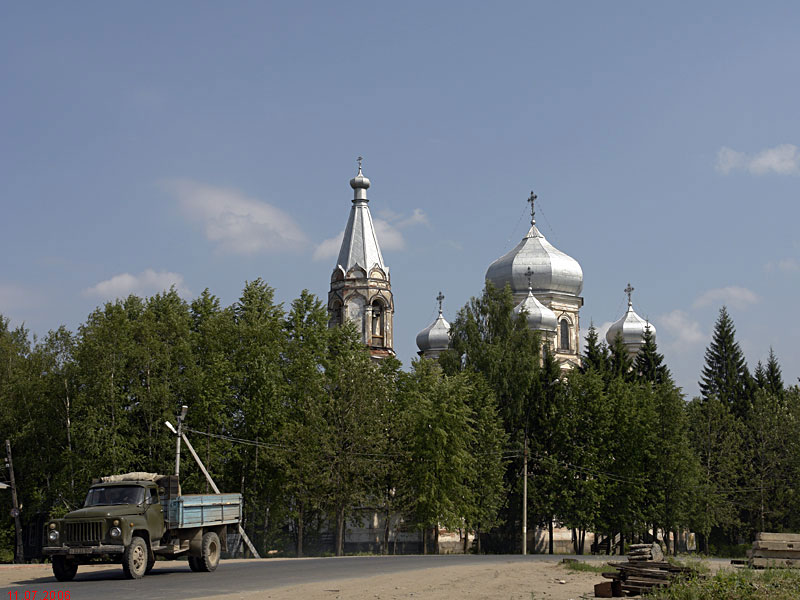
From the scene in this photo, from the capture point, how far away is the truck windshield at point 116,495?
2239cm

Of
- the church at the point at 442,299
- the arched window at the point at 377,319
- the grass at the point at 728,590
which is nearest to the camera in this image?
the grass at the point at 728,590

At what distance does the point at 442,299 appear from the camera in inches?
3142

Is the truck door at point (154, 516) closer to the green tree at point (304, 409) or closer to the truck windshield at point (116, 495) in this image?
the truck windshield at point (116, 495)

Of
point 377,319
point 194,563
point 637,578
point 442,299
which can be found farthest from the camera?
point 442,299

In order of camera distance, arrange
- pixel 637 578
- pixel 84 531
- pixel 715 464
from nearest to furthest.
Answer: pixel 637 578 → pixel 84 531 → pixel 715 464

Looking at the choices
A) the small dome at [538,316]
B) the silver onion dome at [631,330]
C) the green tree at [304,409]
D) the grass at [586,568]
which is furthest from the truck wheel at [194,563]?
the silver onion dome at [631,330]

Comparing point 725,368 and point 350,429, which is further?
point 725,368

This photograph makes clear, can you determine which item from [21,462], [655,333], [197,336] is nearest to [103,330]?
[197,336]

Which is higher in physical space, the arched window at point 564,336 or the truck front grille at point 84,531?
the arched window at point 564,336

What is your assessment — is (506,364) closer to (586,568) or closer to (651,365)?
(651,365)

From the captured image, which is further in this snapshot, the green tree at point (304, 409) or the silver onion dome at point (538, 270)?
the silver onion dome at point (538, 270)

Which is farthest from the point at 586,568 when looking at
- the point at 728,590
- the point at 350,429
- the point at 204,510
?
the point at 350,429

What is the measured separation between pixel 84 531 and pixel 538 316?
51.8 metres
